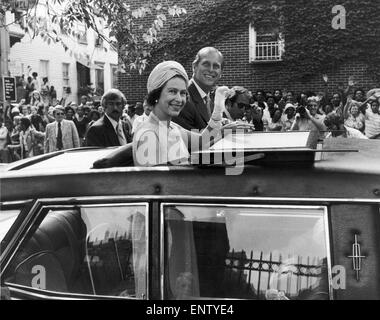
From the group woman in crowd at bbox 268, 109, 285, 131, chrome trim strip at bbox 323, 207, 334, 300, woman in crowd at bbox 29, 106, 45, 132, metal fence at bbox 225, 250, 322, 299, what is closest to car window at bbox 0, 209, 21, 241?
metal fence at bbox 225, 250, 322, 299

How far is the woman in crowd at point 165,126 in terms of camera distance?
2.74 m

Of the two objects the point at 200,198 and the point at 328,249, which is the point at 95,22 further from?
the point at 328,249

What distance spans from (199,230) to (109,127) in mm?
4237

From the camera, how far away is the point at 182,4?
1975 cm

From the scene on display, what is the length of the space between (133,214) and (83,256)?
0.95ft

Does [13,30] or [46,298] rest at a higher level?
[13,30]

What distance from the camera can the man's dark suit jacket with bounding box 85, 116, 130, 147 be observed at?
632 cm

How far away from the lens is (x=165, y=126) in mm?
3016

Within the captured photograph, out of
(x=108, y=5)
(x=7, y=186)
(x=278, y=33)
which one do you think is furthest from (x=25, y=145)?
(x=7, y=186)

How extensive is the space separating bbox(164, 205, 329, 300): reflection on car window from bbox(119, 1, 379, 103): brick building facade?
1719 centimetres

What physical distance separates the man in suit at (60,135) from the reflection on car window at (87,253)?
31.0 feet

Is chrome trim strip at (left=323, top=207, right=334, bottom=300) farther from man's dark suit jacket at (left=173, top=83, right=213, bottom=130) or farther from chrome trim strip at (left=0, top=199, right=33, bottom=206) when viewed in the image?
man's dark suit jacket at (left=173, top=83, right=213, bottom=130)

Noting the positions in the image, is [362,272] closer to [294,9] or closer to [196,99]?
[196,99]

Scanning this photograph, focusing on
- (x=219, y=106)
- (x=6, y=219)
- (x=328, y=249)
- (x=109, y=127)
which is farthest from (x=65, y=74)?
(x=328, y=249)
